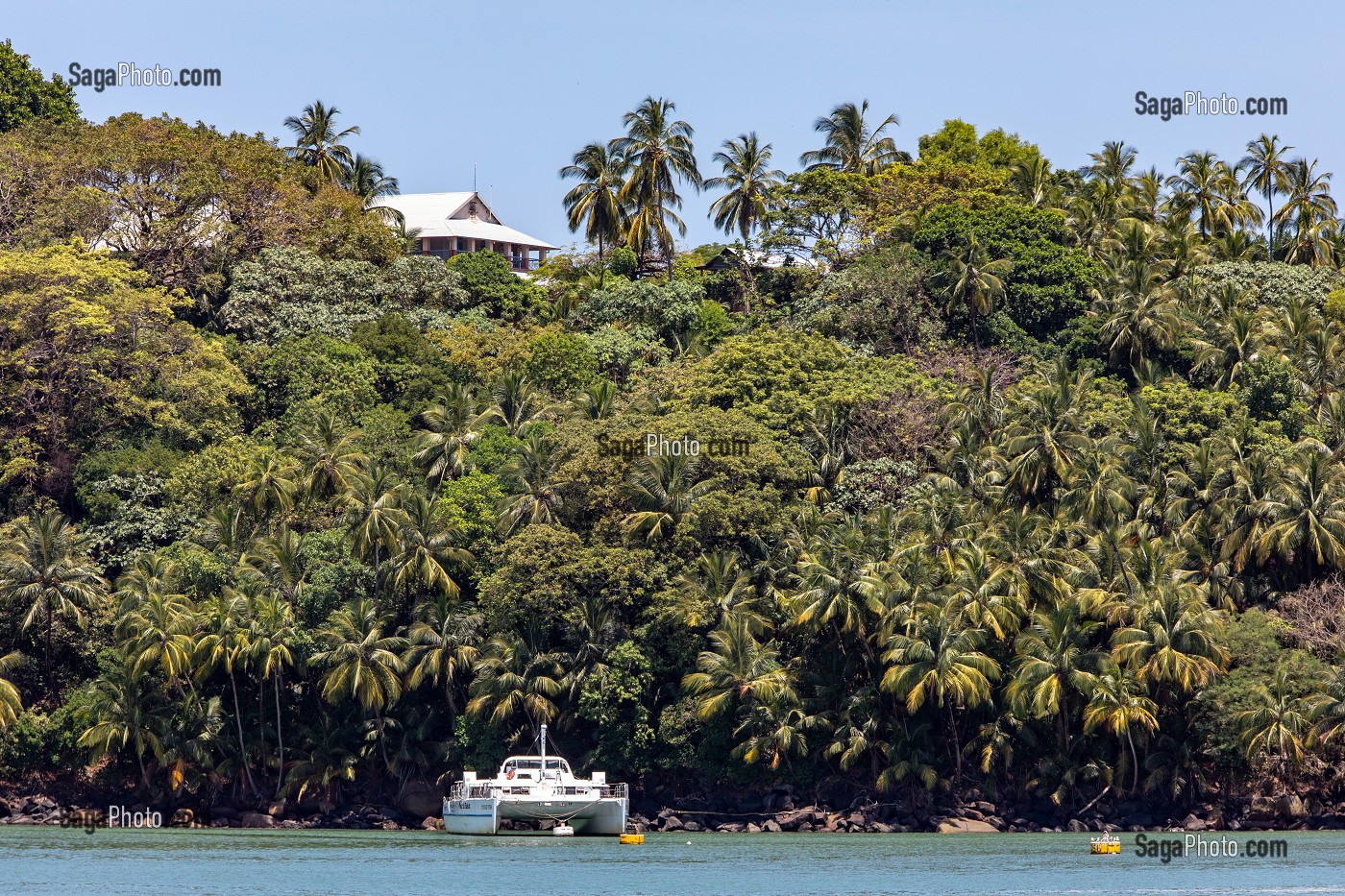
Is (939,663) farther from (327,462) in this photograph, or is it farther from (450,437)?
(327,462)

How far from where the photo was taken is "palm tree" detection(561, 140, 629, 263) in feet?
265

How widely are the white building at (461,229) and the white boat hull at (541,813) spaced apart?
53.5 metres

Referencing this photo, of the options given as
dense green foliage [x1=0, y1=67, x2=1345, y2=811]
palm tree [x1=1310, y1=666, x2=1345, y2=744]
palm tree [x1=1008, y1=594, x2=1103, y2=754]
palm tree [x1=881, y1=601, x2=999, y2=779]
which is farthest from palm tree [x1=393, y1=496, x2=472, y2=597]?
palm tree [x1=1310, y1=666, x2=1345, y2=744]

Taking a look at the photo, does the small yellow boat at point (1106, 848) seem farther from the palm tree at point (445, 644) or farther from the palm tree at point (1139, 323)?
the palm tree at point (1139, 323)

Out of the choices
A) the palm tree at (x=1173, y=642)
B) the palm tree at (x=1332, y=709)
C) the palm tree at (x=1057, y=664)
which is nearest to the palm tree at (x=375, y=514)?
the palm tree at (x=1057, y=664)

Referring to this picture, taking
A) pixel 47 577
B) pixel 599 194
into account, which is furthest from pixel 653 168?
pixel 47 577

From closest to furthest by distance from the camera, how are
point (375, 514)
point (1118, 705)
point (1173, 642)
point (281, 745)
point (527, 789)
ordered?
point (1118, 705) → point (1173, 642) → point (527, 789) → point (375, 514) → point (281, 745)

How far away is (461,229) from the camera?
4053 inches

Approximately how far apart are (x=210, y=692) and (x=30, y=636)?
20.1 ft

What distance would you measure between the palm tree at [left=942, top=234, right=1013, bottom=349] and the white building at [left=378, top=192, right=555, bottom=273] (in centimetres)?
3845

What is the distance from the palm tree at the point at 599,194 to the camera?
8081cm

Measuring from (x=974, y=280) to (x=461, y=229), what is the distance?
143 ft

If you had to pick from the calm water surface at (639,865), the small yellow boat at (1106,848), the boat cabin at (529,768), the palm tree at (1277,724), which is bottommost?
the calm water surface at (639,865)

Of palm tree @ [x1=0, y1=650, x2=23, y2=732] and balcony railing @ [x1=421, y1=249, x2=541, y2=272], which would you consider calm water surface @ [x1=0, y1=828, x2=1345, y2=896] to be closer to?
palm tree @ [x1=0, y1=650, x2=23, y2=732]
